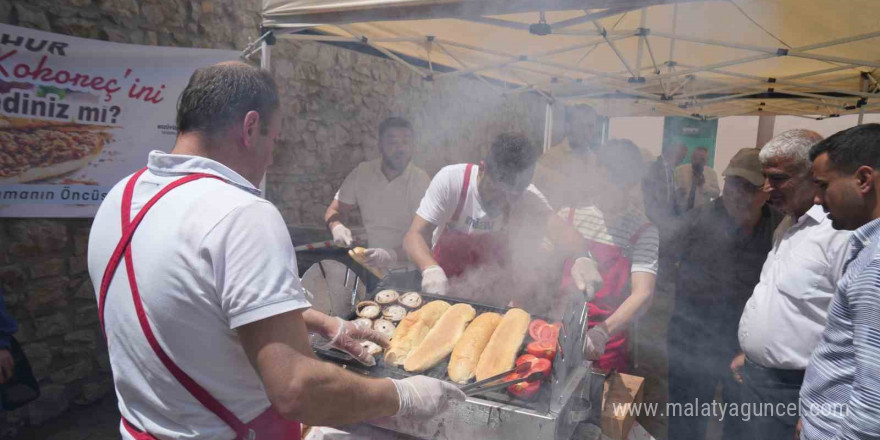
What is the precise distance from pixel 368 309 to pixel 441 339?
0.45 metres

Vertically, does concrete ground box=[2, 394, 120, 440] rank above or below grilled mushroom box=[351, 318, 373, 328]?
below

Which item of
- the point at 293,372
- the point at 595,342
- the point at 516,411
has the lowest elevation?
the point at 595,342

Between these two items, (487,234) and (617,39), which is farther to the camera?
(617,39)

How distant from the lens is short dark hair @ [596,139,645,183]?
10.3 feet

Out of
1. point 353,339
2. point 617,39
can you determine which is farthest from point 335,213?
point 617,39

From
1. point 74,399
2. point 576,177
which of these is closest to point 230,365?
point 576,177

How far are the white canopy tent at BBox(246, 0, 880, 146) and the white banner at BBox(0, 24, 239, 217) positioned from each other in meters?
1.09

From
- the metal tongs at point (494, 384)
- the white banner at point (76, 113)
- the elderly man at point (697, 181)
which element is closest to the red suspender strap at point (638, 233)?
the metal tongs at point (494, 384)

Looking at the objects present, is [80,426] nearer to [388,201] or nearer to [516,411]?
[388,201]

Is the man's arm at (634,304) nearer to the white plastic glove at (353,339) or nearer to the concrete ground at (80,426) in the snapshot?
the white plastic glove at (353,339)

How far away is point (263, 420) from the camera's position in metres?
1.35

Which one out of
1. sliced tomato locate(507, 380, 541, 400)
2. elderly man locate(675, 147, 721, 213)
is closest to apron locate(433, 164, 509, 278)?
sliced tomato locate(507, 380, 541, 400)

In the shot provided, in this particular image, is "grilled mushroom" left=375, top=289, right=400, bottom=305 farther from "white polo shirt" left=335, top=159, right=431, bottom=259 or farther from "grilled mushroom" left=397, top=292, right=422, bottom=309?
"white polo shirt" left=335, top=159, right=431, bottom=259

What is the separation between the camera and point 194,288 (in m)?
1.17
